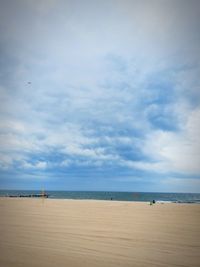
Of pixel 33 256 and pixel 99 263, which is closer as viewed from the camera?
pixel 99 263

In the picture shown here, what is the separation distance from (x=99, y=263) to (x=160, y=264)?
1.67m

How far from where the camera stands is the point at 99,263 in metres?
6.87

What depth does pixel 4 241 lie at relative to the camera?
30.7 ft

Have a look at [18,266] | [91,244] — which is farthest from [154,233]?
[18,266]

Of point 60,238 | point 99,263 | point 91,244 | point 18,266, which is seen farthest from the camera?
point 60,238

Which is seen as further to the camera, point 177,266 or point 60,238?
point 60,238

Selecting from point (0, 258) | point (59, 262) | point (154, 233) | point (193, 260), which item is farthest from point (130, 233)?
point (0, 258)

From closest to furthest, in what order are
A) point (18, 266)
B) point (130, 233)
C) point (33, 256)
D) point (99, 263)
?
point (18, 266), point (99, 263), point (33, 256), point (130, 233)

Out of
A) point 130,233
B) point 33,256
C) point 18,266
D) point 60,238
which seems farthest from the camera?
point 130,233

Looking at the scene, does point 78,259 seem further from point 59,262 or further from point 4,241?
point 4,241

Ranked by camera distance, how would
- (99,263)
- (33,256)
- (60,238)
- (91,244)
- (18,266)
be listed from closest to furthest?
(18,266) < (99,263) < (33,256) < (91,244) < (60,238)

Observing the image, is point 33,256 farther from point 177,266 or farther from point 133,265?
point 177,266

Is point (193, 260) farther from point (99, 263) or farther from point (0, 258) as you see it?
point (0, 258)

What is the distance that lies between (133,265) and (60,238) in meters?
4.22
